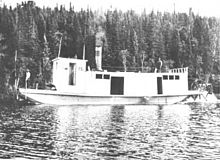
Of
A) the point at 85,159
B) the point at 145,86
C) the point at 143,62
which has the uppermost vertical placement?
the point at 143,62

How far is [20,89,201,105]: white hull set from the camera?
44094mm

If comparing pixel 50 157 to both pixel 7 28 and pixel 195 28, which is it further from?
→ pixel 195 28

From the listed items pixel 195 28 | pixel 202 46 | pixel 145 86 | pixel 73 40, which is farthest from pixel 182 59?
pixel 145 86

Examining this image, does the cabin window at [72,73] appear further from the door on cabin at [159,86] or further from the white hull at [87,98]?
the door on cabin at [159,86]

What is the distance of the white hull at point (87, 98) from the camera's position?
1736 inches

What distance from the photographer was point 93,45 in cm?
7744

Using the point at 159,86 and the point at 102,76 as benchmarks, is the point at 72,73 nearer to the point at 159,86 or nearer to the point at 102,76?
the point at 102,76

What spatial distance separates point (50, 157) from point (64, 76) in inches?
1197

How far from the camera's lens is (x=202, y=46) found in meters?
85.4

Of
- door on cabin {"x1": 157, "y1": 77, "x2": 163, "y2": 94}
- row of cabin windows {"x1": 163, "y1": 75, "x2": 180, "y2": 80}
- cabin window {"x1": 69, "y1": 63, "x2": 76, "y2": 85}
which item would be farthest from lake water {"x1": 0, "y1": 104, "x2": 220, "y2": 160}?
row of cabin windows {"x1": 163, "y1": 75, "x2": 180, "y2": 80}

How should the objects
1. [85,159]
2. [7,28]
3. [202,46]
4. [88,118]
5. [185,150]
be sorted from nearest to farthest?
[85,159]
[185,150]
[88,118]
[7,28]
[202,46]

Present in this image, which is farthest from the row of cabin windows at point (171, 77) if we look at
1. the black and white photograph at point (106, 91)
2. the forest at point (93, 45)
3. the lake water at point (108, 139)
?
the lake water at point (108, 139)

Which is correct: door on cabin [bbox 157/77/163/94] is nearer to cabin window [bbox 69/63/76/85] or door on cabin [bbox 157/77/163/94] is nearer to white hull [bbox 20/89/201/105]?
white hull [bbox 20/89/201/105]

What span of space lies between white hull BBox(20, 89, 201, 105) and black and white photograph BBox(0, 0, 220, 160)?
0.38 feet
